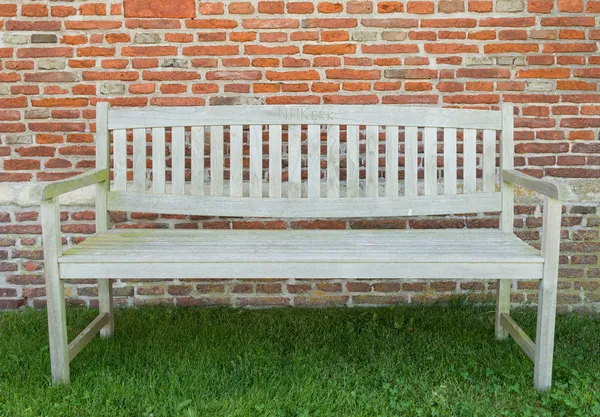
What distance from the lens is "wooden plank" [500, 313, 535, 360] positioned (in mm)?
2760

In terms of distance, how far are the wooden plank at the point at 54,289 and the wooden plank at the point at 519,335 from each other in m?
1.99

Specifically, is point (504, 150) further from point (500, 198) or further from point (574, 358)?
point (574, 358)

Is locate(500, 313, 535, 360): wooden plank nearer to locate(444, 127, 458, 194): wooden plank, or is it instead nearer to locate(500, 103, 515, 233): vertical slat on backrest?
locate(500, 103, 515, 233): vertical slat on backrest

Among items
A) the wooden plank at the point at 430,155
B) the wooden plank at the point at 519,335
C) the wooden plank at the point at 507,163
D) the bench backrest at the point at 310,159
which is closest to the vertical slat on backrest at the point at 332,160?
the bench backrest at the point at 310,159

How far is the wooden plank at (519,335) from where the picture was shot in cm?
276

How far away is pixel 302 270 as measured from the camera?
2.59 metres

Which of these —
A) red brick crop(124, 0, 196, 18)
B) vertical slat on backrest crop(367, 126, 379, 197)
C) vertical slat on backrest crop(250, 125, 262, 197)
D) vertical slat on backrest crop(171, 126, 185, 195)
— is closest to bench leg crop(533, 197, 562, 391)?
vertical slat on backrest crop(367, 126, 379, 197)

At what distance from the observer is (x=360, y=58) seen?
369 centimetres

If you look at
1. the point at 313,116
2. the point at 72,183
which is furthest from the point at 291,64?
the point at 72,183

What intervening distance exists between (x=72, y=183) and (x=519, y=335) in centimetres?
213

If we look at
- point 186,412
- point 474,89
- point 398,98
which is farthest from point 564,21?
point 186,412

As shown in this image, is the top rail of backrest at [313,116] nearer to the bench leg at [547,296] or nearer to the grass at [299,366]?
the bench leg at [547,296]

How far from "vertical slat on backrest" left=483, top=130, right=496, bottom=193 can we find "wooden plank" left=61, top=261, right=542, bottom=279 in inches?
27.5

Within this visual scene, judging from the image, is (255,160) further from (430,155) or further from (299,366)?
(299,366)
